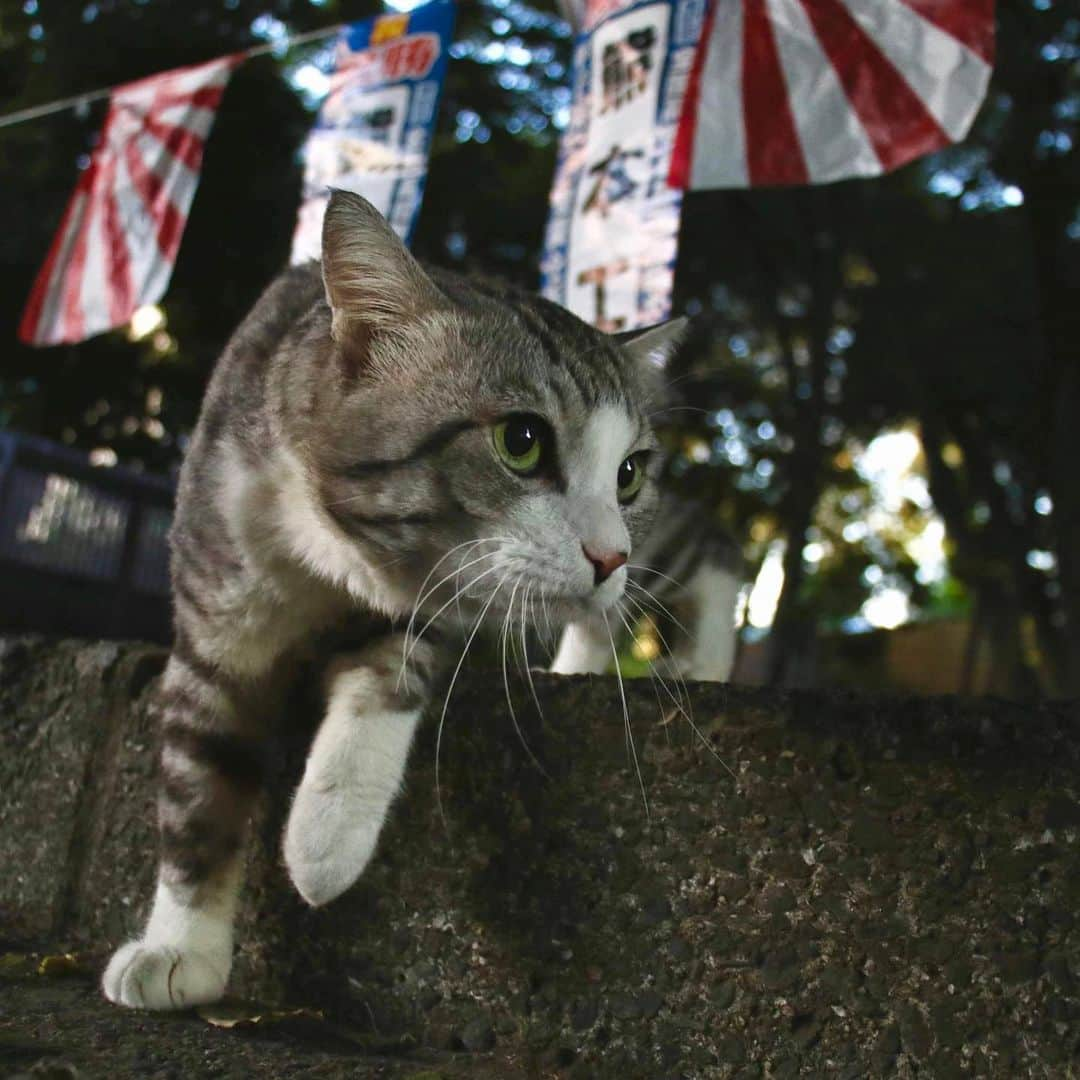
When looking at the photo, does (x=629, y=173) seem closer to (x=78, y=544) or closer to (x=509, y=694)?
(x=509, y=694)

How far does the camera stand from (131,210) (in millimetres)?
3855

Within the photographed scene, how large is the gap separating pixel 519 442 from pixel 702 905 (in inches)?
26.3

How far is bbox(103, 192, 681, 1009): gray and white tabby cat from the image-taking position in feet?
4.94

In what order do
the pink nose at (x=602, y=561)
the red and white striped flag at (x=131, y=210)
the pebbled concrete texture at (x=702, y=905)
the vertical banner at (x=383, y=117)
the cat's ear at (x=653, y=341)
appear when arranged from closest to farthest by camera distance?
the pebbled concrete texture at (x=702, y=905)
the pink nose at (x=602, y=561)
the cat's ear at (x=653, y=341)
the vertical banner at (x=383, y=117)
the red and white striped flag at (x=131, y=210)

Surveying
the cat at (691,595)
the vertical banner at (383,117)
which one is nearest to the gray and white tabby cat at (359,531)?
the cat at (691,595)

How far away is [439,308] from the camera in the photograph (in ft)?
5.37

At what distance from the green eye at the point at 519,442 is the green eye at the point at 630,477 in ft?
0.75

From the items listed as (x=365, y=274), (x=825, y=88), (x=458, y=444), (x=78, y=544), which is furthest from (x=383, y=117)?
(x=78, y=544)

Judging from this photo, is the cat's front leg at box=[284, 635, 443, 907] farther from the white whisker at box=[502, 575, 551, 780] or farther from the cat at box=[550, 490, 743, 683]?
the cat at box=[550, 490, 743, 683]

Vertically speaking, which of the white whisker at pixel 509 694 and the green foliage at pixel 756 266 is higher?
the green foliage at pixel 756 266

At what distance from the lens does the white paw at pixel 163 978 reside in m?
1.59

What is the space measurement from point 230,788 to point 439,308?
0.86 m

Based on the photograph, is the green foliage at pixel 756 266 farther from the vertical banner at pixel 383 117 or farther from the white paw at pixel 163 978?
the white paw at pixel 163 978

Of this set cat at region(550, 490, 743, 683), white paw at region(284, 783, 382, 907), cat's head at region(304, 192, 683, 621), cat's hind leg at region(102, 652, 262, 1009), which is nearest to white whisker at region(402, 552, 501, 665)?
cat's head at region(304, 192, 683, 621)
